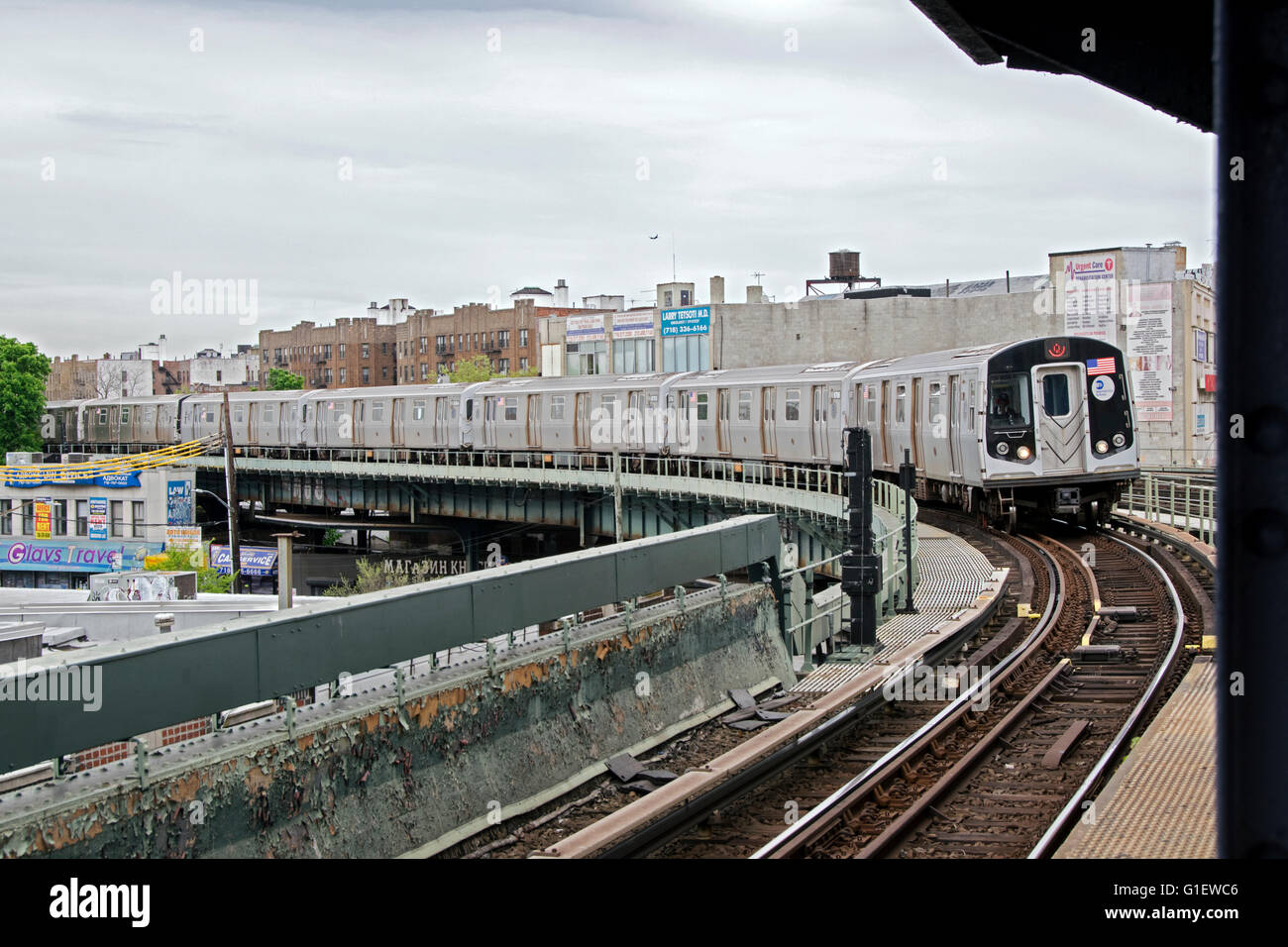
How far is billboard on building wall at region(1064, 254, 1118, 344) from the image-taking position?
50469mm

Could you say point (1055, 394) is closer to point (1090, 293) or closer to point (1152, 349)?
point (1152, 349)

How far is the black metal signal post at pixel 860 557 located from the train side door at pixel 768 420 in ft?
58.2

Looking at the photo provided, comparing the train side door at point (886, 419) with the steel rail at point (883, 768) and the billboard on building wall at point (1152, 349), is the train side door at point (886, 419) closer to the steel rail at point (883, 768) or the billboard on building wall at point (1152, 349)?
the steel rail at point (883, 768)

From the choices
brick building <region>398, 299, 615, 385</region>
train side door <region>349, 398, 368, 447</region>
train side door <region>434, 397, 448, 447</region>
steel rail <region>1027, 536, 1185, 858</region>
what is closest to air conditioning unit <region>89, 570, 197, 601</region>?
train side door <region>434, 397, 448, 447</region>

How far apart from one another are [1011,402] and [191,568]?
1199 inches

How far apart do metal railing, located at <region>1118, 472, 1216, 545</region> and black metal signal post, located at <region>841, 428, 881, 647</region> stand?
9.56 m

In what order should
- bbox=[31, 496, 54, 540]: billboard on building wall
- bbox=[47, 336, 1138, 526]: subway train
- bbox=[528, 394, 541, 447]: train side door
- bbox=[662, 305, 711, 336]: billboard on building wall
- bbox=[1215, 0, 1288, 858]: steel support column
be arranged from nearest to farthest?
1. bbox=[1215, 0, 1288, 858]: steel support column
2. bbox=[47, 336, 1138, 526]: subway train
3. bbox=[528, 394, 541, 447]: train side door
4. bbox=[31, 496, 54, 540]: billboard on building wall
5. bbox=[662, 305, 711, 336]: billboard on building wall

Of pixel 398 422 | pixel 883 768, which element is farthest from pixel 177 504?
pixel 883 768

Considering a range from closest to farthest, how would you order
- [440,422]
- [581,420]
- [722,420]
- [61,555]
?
[722,420] → [581,420] → [440,422] → [61,555]

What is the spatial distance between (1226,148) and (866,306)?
62.2m

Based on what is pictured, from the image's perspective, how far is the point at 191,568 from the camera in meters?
42.6

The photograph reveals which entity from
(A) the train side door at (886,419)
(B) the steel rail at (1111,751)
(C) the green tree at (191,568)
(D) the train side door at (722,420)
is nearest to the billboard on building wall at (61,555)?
(C) the green tree at (191,568)

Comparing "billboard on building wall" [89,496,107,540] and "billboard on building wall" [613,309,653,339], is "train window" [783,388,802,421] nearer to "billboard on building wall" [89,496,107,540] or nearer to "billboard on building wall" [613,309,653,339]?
"billboard on building wall" [89,496,107,540]

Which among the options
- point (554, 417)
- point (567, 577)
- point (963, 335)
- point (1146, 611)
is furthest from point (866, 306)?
point (567, 577)
